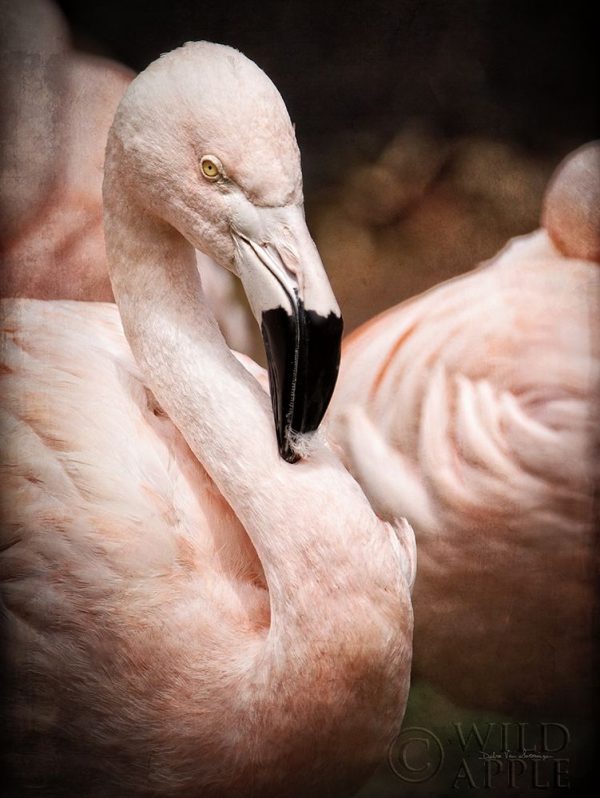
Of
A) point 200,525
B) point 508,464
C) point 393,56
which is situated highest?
point 393,56

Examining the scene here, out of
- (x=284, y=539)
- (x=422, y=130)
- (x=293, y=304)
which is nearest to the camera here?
(x=293, y=304)

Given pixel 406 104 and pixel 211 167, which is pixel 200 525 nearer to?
pixel 211 167

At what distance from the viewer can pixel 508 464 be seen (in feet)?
5.99

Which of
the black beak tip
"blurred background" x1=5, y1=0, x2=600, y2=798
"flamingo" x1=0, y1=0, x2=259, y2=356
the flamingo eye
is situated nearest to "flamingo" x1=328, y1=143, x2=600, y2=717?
"blurred background" x1=5, y1=0, x2=600, y2=798

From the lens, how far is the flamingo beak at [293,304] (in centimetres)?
122

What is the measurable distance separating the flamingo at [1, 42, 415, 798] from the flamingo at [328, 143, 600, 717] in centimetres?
41

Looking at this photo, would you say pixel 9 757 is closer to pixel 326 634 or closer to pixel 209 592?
pixel 209 592

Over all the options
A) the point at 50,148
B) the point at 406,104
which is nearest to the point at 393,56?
the point at 406,104

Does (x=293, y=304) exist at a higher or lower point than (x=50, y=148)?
lower

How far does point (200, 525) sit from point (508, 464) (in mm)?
657

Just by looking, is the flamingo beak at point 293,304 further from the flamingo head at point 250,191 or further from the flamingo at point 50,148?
the flamingo at point 50,148

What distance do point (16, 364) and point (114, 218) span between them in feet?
0.95

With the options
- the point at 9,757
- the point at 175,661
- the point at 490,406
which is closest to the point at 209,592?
the point at 175,661

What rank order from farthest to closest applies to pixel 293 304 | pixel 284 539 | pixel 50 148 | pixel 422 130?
pixel 422 130 → pixel 50 148 → pixel 284 539 → pixel 293 304
